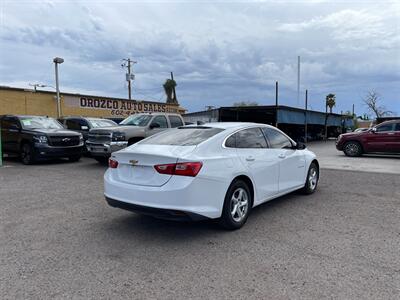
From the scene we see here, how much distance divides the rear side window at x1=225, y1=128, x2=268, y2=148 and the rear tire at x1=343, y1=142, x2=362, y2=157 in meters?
11.6

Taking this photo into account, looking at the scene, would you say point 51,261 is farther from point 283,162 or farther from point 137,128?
point 137,128

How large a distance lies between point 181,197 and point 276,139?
2.79 metres

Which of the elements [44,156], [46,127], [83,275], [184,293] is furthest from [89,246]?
[46,127]

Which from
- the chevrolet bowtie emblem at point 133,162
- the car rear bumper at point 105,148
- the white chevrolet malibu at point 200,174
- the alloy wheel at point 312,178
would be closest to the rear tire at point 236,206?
the white chevrolet malibu at point 200,174

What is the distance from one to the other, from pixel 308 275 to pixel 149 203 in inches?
79.5

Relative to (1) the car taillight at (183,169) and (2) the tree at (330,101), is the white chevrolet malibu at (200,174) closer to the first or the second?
(1) the car taillight at (183,169)

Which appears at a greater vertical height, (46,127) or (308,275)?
(46,127)

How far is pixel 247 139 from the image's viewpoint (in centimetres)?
566

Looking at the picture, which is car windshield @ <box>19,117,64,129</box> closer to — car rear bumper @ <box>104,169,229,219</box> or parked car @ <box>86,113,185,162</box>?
parked car @ <box>86,113,185,162</box>

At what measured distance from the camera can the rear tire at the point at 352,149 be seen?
52.7 ft

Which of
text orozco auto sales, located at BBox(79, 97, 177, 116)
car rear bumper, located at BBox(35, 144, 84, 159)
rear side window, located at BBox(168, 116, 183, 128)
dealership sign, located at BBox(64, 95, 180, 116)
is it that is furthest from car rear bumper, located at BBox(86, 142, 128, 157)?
text orozco auto sales, located at BBox(79, 97, 177, 116)

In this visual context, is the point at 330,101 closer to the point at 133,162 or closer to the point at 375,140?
the point at 375,140

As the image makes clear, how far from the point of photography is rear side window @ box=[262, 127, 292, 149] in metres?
6.28

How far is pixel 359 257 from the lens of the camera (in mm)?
4098
